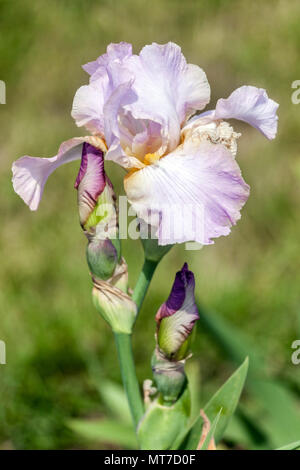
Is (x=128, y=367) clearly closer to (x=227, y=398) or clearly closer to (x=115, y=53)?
(x=227, y=398)

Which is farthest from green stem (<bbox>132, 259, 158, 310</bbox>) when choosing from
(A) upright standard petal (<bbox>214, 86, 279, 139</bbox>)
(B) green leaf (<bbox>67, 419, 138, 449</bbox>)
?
(B) green leaf (<bbox>67, 419, 138, 449</bbox>)

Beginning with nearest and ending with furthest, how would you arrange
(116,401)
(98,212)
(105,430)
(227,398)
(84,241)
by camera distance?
1. (98,212)
2. (227,398)
3. (105,430)
4. (116,401)
5. (84,241)

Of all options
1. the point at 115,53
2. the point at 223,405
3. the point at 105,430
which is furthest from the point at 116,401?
the point at 115,53

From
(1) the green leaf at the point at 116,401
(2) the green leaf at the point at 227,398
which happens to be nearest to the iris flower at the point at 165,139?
(2) the green leaf at the point at 227,398
